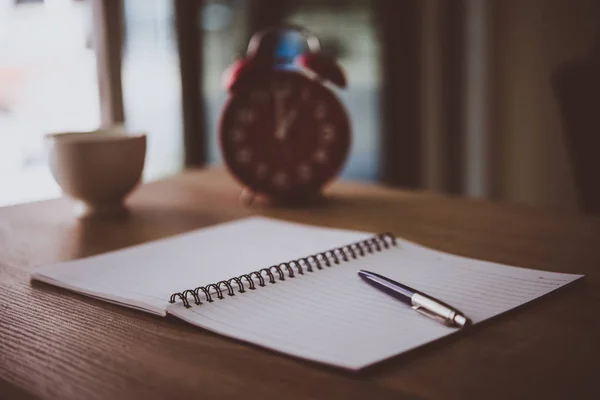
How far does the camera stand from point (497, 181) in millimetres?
2982

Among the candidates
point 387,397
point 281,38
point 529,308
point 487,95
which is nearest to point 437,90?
point 487,95

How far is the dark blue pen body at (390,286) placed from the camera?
2.15ft

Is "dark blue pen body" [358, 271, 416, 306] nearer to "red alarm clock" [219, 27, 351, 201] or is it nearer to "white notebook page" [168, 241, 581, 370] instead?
"white notebook page" [168, 241, 581, 370]

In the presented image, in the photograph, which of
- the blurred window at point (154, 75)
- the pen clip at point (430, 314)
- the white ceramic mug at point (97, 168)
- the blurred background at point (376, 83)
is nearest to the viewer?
the pen clip at point (430, 314)

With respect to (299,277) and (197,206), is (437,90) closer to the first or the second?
(197,206)

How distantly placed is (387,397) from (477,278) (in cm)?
28

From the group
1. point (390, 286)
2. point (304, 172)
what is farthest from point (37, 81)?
point (390, 286)

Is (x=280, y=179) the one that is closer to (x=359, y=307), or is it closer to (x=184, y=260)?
(x=184, y=260)

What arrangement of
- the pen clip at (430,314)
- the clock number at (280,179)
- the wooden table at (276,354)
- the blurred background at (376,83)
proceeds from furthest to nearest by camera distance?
the blurred background at (376,83), the clock number at (280,179), the pen clip at (430,314), the wooden table at (276,354)

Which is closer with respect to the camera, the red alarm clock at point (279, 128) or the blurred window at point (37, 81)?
the red alarm clock at point (279, 128)

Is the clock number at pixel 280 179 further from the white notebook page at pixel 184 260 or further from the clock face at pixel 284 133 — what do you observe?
the white notebook page at pixel 184 260

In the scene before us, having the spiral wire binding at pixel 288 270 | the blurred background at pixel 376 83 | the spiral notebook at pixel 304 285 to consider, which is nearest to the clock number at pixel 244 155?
the spiral notebook at pixel 304 285

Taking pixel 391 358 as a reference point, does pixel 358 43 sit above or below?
above

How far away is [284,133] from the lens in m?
1.24
